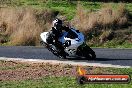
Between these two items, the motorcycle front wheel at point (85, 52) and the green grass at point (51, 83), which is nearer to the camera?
the green grass at point (51, 83)

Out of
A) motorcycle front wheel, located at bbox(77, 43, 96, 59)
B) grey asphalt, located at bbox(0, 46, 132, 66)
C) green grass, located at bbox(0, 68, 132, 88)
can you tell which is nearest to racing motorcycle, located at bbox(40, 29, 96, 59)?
motorcycle front wheel, located at bbox(77, 43, 96, 59)

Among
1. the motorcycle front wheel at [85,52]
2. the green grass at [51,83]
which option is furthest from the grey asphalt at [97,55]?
the green grass at [51,83]

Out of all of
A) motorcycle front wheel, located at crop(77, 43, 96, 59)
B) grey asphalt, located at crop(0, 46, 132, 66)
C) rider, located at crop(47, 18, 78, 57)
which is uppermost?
rider, located at crop(47, 18, 78, 57)

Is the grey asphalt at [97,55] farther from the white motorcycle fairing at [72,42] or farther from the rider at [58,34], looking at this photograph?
the rider at [58,34]

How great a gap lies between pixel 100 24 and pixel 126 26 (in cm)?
161

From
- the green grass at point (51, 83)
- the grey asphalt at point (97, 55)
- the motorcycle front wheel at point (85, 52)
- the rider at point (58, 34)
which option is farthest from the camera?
the motorcycle front wheel at point (85, 52)

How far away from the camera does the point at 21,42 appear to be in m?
27.5

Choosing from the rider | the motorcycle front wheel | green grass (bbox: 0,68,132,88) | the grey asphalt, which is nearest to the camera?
green grass (bbox: 0,68,132,88)

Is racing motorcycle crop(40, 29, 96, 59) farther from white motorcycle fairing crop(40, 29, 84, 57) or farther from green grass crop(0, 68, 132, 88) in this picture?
green grass crop(0, 68, 132, 88)

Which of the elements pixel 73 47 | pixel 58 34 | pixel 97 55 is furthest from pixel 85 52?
pixel 97 55

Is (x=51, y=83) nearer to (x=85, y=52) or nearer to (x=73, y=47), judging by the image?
(x=73, y=47)

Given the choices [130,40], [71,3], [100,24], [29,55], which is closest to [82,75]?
[29,55]

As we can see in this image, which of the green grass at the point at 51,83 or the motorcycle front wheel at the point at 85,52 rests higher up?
the green grass at the point at 51,83

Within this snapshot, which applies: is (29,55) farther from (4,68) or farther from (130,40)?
(130,40)
